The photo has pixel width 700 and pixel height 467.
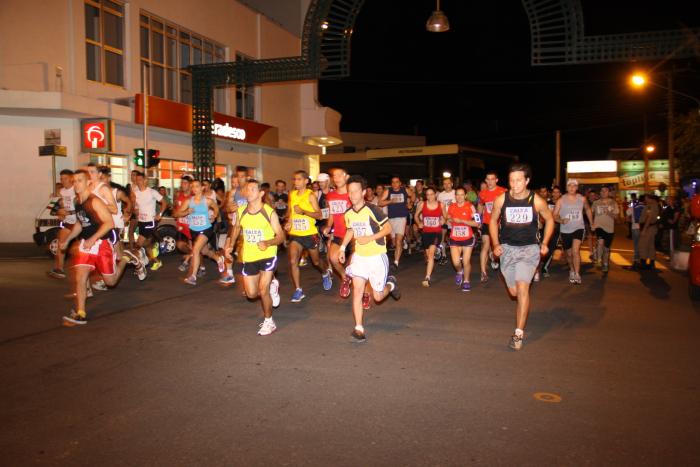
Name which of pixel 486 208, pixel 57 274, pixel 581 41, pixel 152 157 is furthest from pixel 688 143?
pixel 57 274

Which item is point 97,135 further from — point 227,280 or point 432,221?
point 432,221

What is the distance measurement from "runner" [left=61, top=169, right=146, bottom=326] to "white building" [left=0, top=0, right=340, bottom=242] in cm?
1124

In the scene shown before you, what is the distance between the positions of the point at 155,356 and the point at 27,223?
50.5 ft

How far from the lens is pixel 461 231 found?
10.4 meters

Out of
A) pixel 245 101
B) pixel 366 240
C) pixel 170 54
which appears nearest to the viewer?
Result: pixel 366 240

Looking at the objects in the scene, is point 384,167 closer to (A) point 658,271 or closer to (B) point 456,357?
(A) point 658,271

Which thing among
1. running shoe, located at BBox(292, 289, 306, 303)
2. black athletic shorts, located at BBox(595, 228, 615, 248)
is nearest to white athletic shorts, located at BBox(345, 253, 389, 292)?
running shoe, located at BBox(292, 289, 306, 303)

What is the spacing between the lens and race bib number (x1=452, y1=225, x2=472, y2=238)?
1041 cm

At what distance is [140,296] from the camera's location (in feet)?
31.6

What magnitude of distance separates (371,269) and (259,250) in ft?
4.37

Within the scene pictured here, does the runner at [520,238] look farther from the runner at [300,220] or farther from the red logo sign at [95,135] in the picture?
the red logo sign at [95,135]

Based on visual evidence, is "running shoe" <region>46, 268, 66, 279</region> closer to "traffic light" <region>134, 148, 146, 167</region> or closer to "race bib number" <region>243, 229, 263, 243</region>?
"race bib number" <region>243, 229, 263, 243</region>

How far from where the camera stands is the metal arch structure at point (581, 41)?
54.0 feet

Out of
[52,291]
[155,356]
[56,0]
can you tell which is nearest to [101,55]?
[56,0]
